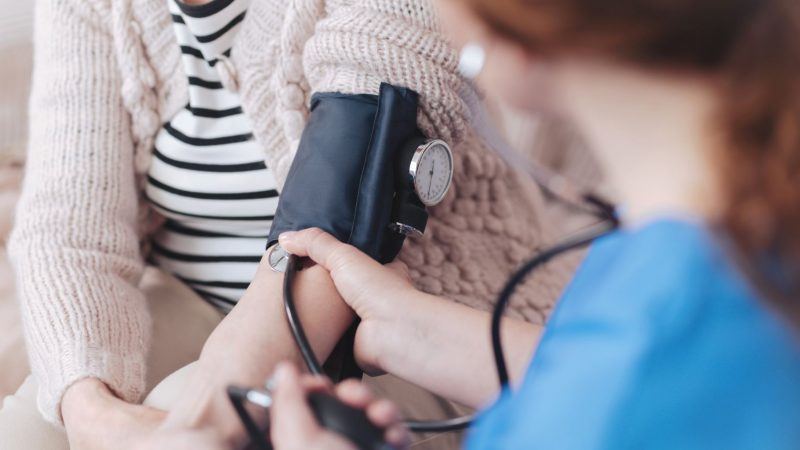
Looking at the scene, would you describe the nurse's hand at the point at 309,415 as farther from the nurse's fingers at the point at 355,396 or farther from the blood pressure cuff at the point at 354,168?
the blood pressure cuff at the point at 354,168

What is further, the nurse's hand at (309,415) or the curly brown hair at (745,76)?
the nurse's hand at (309,415)

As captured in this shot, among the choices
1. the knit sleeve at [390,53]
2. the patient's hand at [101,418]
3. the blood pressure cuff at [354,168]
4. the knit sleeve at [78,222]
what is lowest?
the patient's hand at [101,418]

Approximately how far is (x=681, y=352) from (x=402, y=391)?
44 centimetres

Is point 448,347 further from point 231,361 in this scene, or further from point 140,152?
point 140,152

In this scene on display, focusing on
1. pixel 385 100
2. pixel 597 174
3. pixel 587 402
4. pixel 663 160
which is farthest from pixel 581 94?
pixel 597 174

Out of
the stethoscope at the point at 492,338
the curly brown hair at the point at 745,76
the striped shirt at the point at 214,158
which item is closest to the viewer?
the curly brown hair at the point at 745,76

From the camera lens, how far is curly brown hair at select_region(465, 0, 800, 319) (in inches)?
15.0

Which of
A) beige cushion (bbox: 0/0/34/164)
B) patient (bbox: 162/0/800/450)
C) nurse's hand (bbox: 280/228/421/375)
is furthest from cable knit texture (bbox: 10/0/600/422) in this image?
beige cushion (bbox: 0/0/34/164)

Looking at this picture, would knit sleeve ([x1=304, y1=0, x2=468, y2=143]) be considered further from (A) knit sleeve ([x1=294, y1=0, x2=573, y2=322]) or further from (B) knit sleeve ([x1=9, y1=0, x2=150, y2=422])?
(B) knit sleeve ([x1=9, y1=0, x2=150, y2=422])

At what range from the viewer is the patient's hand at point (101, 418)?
0.73 metres

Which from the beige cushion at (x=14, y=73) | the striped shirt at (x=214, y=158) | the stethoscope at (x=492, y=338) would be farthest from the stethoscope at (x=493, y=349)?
the beige cushion at (x=14, y=73)

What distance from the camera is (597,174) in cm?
174

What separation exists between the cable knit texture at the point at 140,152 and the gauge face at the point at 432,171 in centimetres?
3

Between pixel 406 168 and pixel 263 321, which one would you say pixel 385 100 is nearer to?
pixel 406 168
